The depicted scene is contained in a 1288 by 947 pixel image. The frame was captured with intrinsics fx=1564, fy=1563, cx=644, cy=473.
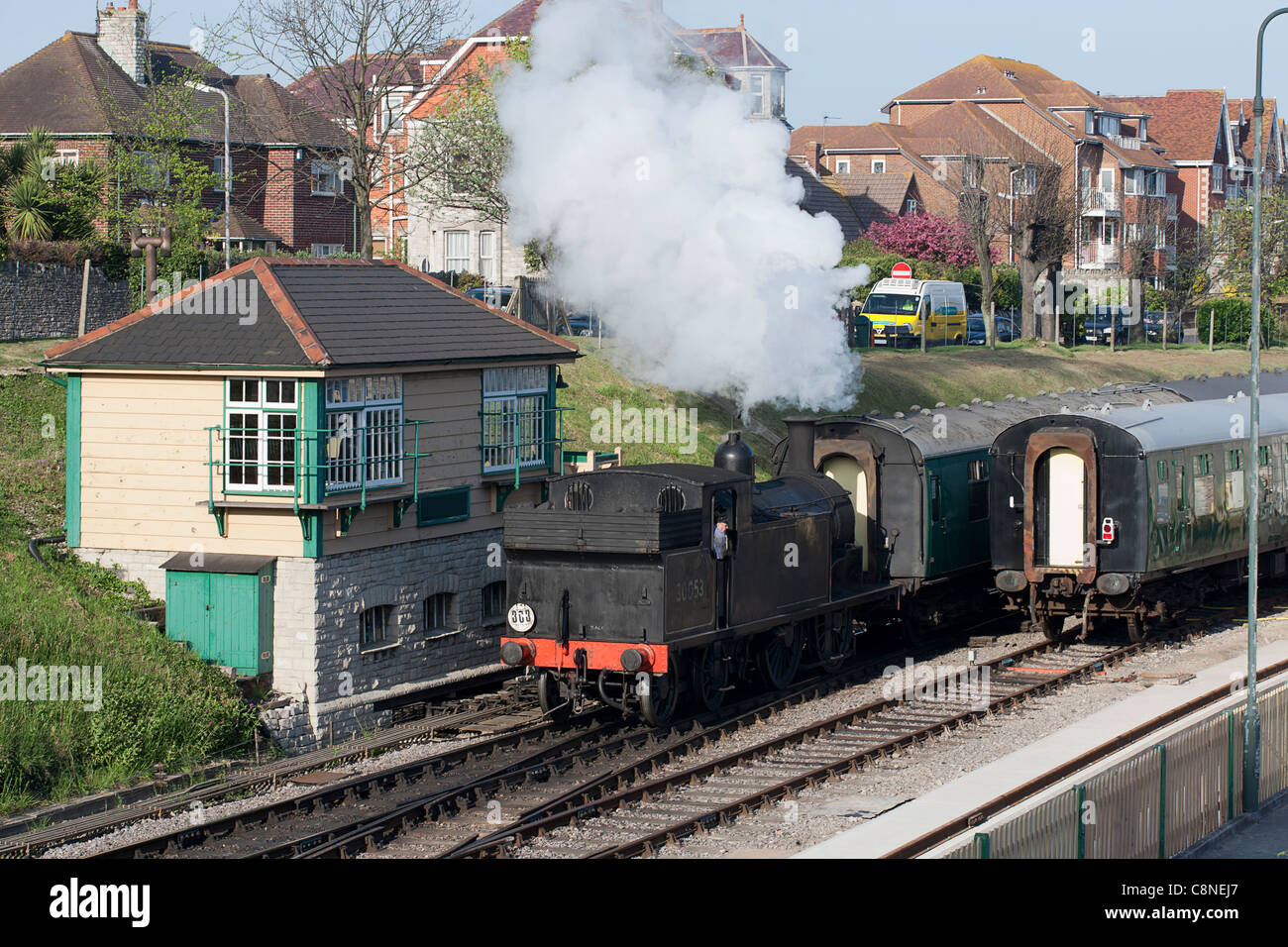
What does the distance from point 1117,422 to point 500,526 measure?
387 inches

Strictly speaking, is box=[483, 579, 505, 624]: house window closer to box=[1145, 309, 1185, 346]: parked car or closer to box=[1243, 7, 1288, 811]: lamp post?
box=[1243, 7, 1288, 811]: lamp post

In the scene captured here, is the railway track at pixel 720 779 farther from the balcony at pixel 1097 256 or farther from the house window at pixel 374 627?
the balcony at pixel 1097 256

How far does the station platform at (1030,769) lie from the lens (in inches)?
561

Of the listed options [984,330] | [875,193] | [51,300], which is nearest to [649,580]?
[51,300]

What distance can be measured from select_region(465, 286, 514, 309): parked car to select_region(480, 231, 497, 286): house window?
18.1ft

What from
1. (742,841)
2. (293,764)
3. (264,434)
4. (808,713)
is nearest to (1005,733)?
(808,713)

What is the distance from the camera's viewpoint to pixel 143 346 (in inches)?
853

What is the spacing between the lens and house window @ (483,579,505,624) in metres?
24.7

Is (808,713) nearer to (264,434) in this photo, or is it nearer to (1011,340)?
(264,434)

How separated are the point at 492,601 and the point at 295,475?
520cm

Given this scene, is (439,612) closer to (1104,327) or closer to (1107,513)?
(1107,513)

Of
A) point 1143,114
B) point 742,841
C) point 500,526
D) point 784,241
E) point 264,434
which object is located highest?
point 1143,114

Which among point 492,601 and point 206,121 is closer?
point 492,601

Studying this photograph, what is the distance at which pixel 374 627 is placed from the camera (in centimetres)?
2220
